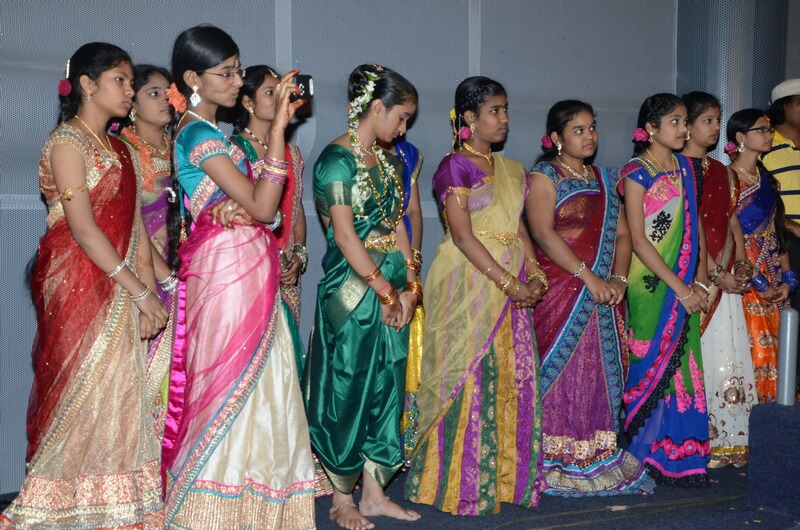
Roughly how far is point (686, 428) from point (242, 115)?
93.1 inches

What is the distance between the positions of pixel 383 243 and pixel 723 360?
1.92 meters

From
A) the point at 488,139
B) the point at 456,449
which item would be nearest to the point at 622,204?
the point at 488,139

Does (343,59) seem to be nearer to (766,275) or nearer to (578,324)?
(578,324)

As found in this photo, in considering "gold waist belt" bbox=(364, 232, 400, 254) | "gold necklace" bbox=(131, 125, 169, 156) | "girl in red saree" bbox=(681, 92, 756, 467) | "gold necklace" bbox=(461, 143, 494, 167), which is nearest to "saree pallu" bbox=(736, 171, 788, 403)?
"girl in red saree" bbox=(681, 92, 756, 467)

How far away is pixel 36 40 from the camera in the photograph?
3619 millimetres

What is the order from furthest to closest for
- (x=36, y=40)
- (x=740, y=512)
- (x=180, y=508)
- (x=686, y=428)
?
(x=686, y=428)
(x=36, y=40)
(x=740, y=512)
(x=180, y=508)

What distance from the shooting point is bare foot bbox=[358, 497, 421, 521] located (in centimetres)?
352

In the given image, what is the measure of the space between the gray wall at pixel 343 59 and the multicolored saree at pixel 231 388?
106 centimetres

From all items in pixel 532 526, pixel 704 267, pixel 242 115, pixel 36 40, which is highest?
pixel 36 40

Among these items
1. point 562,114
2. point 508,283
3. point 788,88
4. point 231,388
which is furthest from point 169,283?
point 788,88

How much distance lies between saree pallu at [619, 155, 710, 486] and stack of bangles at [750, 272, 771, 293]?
0.52 metres

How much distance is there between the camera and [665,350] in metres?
4.10

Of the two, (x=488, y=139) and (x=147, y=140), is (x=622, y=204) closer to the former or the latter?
(x=488, y=139)

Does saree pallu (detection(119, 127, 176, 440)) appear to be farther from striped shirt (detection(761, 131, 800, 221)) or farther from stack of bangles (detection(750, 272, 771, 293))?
striped shirt (detection(761, 131, 800, 221))
